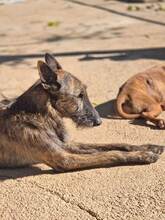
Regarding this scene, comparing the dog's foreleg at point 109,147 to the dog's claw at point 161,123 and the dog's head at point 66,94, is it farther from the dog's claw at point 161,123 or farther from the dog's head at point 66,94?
the dog's claw at point 161,123

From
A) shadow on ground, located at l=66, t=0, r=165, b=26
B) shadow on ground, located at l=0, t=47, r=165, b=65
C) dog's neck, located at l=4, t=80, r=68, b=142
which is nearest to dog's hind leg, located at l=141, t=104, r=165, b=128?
dog's neck, located at l=4, t=80, r=68, b=142

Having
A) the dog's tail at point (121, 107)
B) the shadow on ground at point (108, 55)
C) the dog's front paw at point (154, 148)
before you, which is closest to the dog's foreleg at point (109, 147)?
the dog's front paw at point (154, 148)

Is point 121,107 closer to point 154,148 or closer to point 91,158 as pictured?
point 154,148

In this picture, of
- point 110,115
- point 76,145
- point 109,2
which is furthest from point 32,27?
point 76,145

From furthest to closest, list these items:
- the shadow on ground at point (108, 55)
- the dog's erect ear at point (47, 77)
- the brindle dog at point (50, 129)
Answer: the shadow on ground at point (108, 55), the brindle dog at point (50, 129), the dog's erect ear at point (47, 77)

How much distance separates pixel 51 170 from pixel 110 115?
1792mm

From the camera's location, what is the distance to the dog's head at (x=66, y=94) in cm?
541

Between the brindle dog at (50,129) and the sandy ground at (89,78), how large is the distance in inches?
4.1

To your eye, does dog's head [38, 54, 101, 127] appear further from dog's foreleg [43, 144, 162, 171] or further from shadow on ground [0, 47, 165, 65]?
shadow on ground [0, 47, 165, 65]

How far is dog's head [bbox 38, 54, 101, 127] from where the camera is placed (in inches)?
213

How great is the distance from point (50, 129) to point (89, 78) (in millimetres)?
3487

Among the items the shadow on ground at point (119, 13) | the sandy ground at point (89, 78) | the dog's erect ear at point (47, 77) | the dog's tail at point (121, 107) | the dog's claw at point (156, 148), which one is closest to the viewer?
the sandy ground at point (89, 78)

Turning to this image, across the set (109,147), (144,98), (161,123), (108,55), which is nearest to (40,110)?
(109,147)

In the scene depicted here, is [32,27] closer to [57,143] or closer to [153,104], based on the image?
[153,104]
